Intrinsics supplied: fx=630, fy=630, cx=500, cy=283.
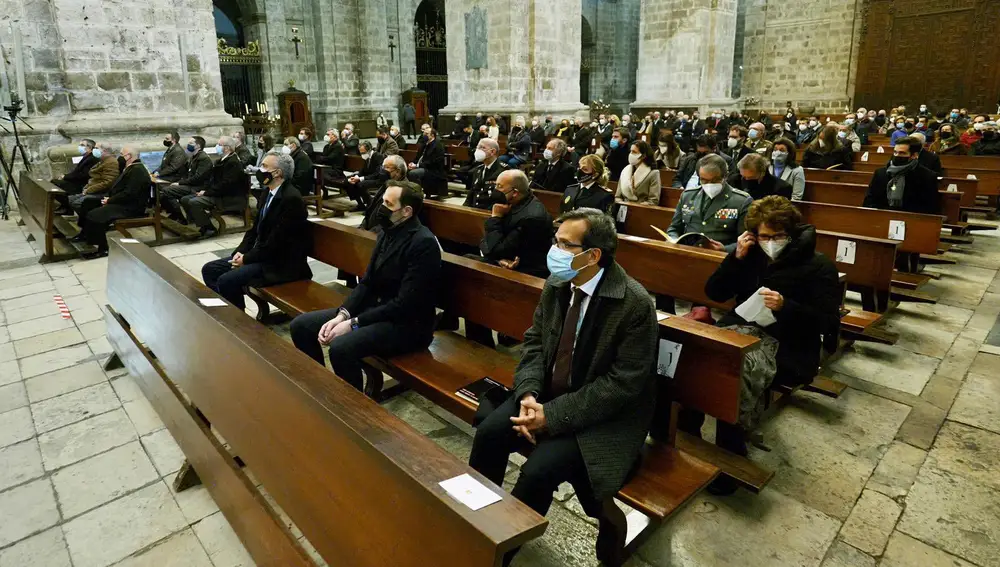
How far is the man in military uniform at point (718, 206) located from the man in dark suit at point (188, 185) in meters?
6.58

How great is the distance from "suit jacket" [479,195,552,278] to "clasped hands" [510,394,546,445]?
212 cm

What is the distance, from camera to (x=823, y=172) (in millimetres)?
8000

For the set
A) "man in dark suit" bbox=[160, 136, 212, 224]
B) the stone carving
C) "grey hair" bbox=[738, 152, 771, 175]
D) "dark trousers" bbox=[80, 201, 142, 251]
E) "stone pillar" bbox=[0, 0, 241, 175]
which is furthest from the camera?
the stone carving

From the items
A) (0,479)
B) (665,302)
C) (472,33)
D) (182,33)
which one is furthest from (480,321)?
(472,33)

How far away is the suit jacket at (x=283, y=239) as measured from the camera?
4629 mm

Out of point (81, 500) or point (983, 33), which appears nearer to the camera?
point (81, 500)

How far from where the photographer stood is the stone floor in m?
2.47

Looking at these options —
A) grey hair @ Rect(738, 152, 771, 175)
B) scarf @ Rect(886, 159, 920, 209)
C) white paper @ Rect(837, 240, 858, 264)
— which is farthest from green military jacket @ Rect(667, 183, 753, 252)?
scarf @ Rect(886, 159, 920, 209)

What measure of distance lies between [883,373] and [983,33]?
19025mm

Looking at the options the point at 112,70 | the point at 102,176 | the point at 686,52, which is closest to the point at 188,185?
the point at 102,176

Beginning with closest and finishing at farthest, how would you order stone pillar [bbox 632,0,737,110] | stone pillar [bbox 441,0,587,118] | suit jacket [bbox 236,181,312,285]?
suit jacket [bbox 236,181,312,285], stone pillar [bbox 441,0,587,118], stone pillar [bbox 632,0,737,110]

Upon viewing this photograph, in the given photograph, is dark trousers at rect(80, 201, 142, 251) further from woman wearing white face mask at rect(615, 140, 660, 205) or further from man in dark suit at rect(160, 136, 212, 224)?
woman wearing white face mask at rect(615, 140, 660, 205)

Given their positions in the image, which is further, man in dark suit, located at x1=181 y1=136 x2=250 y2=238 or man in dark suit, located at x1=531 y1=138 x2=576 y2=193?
man in dark suit, located at x1=181 y1=136 x2=250 y2=238

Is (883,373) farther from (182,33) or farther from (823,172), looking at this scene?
(182,33)
